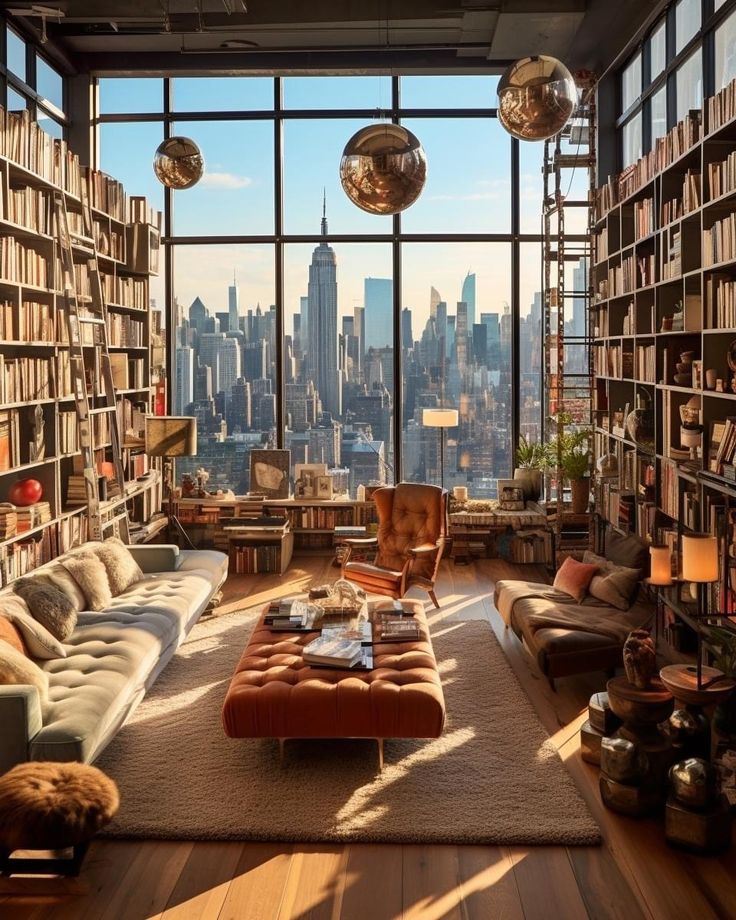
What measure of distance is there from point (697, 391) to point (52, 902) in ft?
14.8

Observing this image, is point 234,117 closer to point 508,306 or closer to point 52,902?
point 508,306

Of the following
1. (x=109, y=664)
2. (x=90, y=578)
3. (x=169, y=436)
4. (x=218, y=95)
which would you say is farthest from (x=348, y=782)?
(x=218, y=95)

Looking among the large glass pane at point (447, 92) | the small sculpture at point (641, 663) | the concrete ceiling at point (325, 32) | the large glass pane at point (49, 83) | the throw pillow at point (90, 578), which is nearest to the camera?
the small sculpture at point (641, 663)

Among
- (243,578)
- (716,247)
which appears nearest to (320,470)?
(243,578)

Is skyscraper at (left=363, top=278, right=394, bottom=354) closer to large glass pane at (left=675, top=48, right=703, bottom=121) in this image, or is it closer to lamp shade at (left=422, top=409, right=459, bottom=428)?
lamp shade at (left=422, top=409, right=459, bottom=428)

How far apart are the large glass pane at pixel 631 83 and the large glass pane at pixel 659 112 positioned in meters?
0.45

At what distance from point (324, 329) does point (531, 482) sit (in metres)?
2.65

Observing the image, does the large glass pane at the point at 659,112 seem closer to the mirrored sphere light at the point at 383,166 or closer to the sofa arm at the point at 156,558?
the mirrored sphere light at the point at 383,166

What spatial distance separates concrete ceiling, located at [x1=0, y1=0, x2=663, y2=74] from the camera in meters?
7.50

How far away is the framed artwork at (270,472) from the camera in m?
9.68

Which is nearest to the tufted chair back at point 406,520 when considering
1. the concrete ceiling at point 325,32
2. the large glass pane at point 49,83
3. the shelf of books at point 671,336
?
the shelf of books at point 671,336

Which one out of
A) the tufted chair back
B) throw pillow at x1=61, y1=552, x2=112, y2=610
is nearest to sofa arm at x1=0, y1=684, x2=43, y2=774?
throw pillow at x1=61, y1=552, x2=112, y2=610

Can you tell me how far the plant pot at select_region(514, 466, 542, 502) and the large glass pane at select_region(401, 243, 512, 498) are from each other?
1.19 ft

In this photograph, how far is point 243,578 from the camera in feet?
29.0
